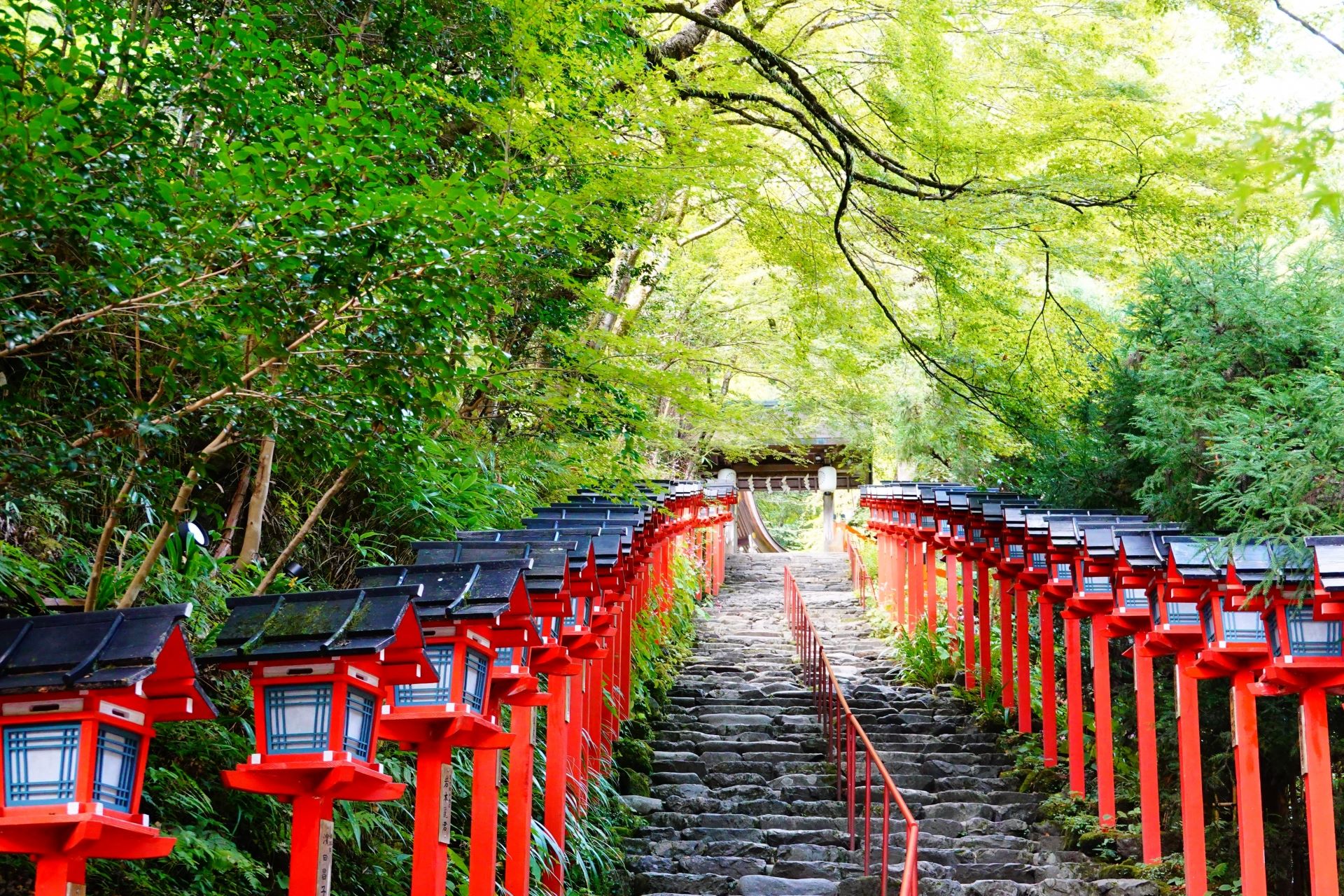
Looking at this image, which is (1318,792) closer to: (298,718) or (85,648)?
(298,718)

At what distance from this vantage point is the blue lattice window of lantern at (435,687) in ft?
17.7

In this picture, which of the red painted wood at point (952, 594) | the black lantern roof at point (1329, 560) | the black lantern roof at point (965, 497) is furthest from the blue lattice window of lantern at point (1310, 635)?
the red painted wood at point (952, 594)

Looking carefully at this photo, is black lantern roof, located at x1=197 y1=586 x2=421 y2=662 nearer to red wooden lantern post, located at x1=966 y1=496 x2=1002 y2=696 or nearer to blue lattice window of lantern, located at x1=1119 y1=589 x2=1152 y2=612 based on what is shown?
blue lattice window of lantern, located at x1=1119 y1=589 x2=1152 y2=612

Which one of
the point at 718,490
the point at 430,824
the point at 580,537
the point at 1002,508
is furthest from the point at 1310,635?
the point at 718,490

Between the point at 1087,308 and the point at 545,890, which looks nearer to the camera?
the point at 545,890

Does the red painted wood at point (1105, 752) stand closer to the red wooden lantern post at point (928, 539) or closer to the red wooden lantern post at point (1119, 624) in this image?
the red wooden lantern post at point (1119, 624)

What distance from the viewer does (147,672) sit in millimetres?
3600

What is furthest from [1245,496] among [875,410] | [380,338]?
[875,410]

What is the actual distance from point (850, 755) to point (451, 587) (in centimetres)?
627

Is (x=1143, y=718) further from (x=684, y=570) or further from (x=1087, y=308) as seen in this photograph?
(x=684, y=570)

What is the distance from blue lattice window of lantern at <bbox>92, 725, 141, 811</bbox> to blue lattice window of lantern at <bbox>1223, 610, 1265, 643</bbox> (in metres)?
6.86

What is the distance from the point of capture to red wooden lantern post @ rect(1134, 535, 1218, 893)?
8.19 meters

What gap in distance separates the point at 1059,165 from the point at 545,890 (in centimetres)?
760

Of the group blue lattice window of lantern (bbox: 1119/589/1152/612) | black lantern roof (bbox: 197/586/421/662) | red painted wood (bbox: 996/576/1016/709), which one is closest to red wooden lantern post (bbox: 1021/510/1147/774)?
blue lattice window of lantern (bbox: 1119/589/1152/612)
